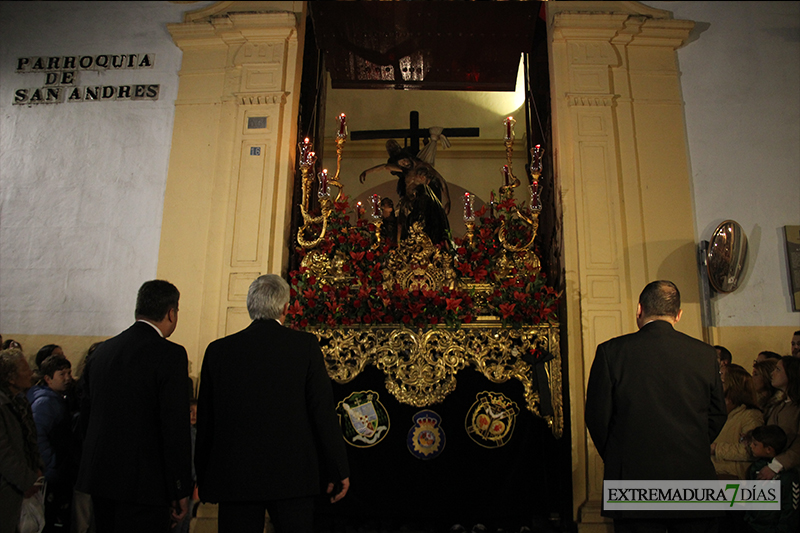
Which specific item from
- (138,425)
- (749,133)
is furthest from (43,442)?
(749,133)

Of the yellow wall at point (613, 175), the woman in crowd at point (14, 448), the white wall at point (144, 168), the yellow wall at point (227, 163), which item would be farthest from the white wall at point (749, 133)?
the woman in crowd at point (14, 448)

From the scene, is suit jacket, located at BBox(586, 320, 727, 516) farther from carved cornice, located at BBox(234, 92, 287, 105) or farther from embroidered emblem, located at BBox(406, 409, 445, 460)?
carved cornice, located at BBox(234, 92, 287, 105)

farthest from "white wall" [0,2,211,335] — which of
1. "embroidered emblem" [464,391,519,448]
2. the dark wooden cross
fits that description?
"embroidered emblem" [464,391,519,448]

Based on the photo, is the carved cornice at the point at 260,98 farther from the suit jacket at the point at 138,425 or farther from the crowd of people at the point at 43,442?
the suit jacket at the point at 138,425

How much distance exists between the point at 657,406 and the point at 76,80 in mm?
6515

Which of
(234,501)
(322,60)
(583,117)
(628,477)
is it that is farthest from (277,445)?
(322,60)

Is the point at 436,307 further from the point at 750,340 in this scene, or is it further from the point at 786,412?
the point at 750,340

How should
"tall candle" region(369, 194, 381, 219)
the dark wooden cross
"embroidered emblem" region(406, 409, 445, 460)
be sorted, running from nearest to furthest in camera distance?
"embroidered emblem" region(406, 409, 445, 460) < "tall candle" region(369, 194, 381, 219) < the dark wooden cross

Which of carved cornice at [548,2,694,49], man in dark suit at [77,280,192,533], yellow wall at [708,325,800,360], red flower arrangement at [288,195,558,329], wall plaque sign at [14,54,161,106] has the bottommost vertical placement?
man in dark suit at [77,280,192,533]

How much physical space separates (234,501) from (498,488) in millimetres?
2590

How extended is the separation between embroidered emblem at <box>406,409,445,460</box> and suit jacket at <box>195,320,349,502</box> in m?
1.99

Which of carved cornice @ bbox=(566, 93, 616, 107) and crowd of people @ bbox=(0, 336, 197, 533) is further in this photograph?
carved cornice @ bbox=(566, 93, 616, 107)

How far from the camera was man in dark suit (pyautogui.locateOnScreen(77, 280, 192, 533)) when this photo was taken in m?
2.46

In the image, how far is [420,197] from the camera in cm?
568
